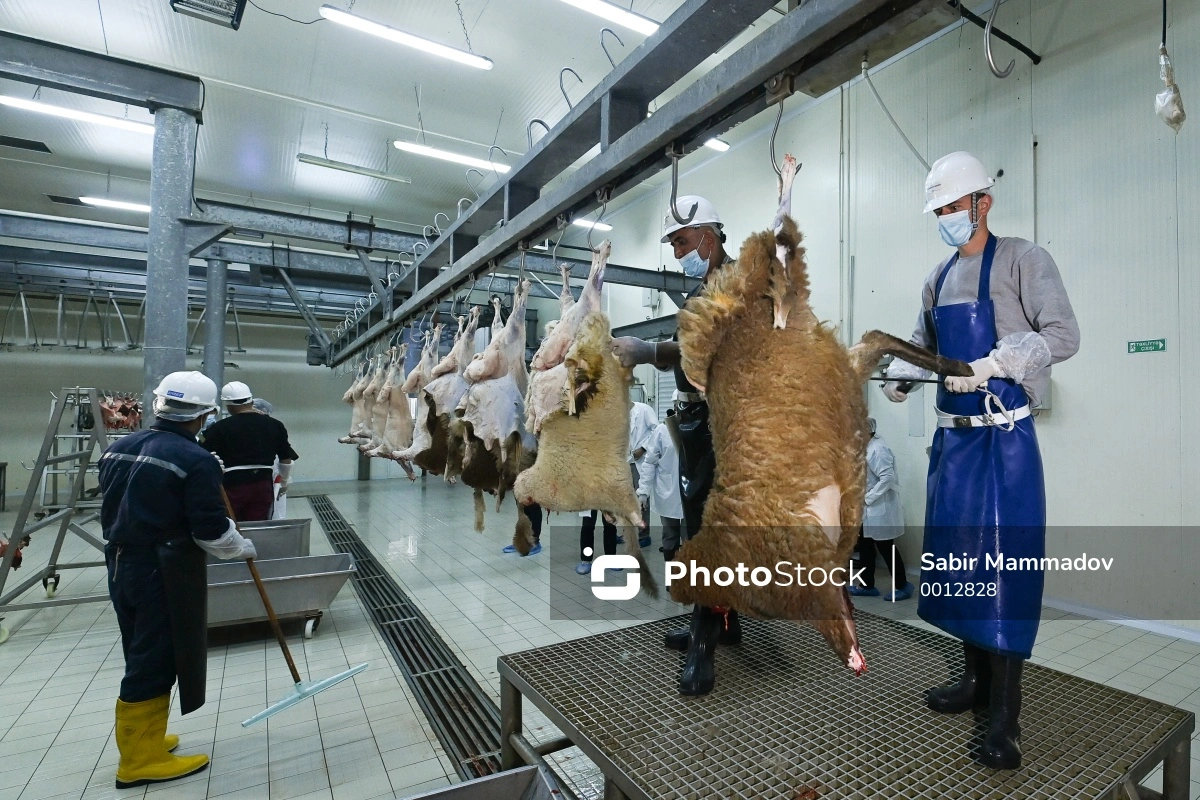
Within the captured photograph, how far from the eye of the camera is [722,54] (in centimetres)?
626

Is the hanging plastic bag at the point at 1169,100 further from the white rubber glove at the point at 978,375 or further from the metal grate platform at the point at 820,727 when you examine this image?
the metal grate platform at the point at 820,727

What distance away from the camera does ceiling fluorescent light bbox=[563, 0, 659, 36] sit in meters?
4.70

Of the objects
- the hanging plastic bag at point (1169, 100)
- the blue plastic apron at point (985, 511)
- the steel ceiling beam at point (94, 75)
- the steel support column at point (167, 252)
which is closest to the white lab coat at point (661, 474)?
the steel support column at point (167, 252)

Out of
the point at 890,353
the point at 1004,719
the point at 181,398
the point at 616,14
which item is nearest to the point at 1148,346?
the point at 1004,719

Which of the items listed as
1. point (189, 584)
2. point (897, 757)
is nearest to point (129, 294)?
point (189, 584)

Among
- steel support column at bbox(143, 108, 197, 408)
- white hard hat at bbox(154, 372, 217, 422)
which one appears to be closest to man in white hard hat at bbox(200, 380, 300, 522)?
steel support column at bbox(143, 108, 197, 408)

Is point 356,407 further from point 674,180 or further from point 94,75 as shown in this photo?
point 674,180

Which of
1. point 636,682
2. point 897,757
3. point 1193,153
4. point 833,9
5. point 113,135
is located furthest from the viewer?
point 113,135

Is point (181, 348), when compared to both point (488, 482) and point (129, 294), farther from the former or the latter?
point (129, 294)

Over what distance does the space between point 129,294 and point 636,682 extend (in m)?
14.0

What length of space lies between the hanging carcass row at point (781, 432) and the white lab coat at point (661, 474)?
15.0 ft

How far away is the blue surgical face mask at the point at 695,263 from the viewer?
210cm

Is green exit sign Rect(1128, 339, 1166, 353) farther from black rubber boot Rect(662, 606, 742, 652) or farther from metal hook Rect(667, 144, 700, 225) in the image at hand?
metal hook Rect(667, 144, 700, 225)

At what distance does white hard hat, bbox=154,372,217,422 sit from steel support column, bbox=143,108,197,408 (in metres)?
0.71
